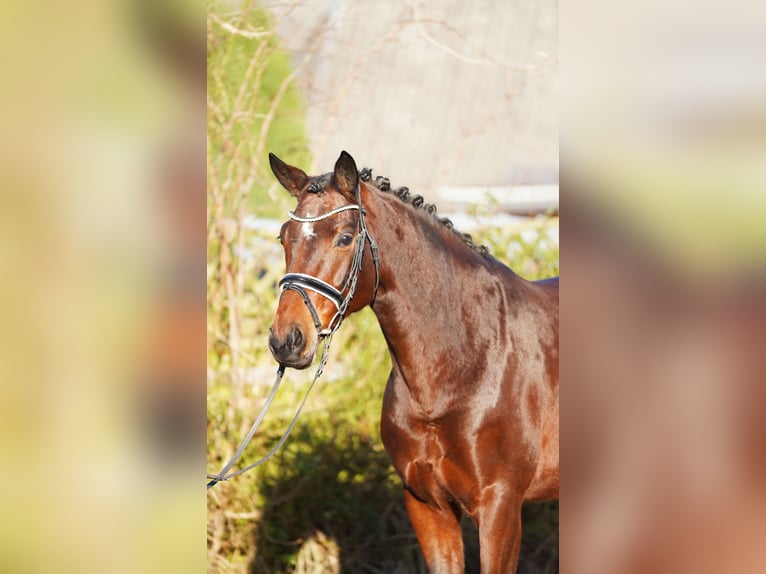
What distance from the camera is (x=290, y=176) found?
106 inches

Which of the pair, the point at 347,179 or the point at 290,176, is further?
the point at 290,176

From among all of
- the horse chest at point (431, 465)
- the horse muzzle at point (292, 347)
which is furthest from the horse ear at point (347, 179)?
the horse chest at point (431, 465)

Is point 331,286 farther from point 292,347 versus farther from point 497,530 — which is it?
point 497,530

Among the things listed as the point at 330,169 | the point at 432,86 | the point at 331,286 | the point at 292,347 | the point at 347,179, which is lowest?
the point at 292,347

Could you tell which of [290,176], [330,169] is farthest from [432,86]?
[290,176]

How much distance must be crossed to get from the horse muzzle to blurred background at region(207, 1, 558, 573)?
174 cm

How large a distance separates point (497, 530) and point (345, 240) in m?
1.05

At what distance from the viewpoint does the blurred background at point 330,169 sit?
404 centimetres
